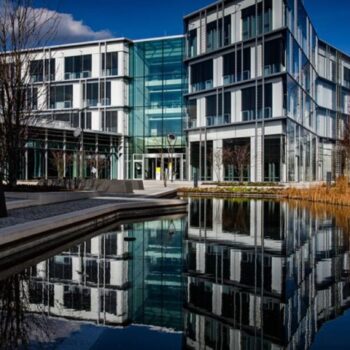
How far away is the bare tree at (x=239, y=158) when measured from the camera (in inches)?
1642

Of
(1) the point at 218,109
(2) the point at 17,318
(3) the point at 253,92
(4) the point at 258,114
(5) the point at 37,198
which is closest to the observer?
(2) the point at 17,318

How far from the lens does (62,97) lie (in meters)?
56.8

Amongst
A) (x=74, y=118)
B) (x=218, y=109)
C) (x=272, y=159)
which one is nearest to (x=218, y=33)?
(x=218, y=109)

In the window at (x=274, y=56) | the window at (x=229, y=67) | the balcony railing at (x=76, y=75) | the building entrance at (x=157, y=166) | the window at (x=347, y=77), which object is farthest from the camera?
the window at (x=347, y=77)

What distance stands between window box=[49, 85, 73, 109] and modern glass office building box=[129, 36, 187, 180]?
761cm

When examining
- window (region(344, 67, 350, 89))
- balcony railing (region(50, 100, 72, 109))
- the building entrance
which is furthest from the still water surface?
window (region(344, 67, 350, 89))

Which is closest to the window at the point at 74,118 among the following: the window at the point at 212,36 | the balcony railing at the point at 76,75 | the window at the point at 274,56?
the balcony railing at the point at 76,75

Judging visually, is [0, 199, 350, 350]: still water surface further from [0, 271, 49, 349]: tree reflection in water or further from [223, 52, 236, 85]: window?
[223, 52, 236, 85]: window

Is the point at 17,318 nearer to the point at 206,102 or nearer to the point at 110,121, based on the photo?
the point at 206,102

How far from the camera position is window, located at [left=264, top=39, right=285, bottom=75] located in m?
39.4

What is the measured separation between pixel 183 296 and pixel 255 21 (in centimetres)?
3909

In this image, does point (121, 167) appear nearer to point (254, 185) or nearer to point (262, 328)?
point (254, 185)

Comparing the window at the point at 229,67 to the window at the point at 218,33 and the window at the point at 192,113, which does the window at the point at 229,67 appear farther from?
the window at the point at 192,113

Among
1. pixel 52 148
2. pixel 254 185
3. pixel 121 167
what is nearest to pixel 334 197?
pixel 254 185
